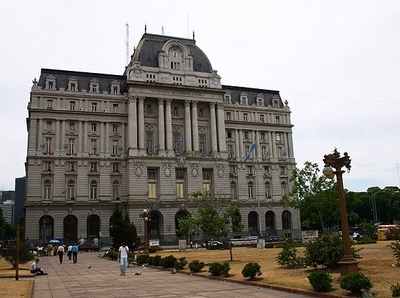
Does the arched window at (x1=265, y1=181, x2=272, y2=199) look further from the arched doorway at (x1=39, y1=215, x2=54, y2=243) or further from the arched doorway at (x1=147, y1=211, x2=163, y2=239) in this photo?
the arched doorway at (x1=39, y1=215, x2=54, y2=243)

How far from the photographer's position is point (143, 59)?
81750mm

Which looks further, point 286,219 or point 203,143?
point 286,219

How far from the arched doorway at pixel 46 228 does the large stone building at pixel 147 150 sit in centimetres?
17

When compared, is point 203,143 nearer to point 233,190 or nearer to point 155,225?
point 233,190

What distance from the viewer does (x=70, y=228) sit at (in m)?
73.1

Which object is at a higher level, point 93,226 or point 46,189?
point 46,189

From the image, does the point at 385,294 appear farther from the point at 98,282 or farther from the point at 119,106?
the point at 119,106

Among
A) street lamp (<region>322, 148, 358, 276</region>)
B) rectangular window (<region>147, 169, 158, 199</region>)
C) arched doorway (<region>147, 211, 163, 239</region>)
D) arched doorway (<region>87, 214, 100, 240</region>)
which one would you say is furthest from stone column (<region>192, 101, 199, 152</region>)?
street lamp (<region>322, 148, 358, 276</region>)

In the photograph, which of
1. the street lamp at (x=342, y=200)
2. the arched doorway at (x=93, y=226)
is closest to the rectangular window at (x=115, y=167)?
the arched doorway at (x=93, y=226)

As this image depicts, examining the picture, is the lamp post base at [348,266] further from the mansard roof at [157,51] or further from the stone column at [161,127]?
the mansard roof at [157,51]

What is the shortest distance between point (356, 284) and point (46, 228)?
6530cm

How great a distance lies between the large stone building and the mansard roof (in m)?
0.22

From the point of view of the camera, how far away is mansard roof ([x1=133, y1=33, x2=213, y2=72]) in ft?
270

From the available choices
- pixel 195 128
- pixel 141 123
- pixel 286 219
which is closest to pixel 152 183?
pixel 141 123
